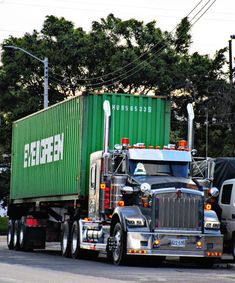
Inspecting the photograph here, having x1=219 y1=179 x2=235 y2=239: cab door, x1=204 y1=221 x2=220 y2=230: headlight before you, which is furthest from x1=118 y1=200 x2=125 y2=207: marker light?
x1=219 y1=179 x2=235 y2=239: cab door

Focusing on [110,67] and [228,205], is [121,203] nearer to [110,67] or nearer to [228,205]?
[228,205]

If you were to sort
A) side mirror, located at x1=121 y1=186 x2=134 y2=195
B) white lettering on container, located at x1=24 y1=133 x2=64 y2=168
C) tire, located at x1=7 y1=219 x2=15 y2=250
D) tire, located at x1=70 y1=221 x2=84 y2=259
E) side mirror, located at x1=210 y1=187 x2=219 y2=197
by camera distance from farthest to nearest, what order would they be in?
tire, located at x1=7 y1=219 x2=15 y2=250 → white lettering on container, located at x1=24 y1=133 x2=64 y2=168 → tire, located at x1=70 y1=221 x2=84 y2=259 → side mirror, located at x1=210 y1=187 x2=219 y2=197 → side mirror, located at x1=121 y1=186 x2=134 y2=195

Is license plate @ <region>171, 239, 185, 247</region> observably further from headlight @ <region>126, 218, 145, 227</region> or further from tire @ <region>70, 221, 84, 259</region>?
tire @ <region>70, 221, 84, 259</region>

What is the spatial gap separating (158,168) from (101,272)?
4.47 metres

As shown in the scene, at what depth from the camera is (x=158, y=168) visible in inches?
925

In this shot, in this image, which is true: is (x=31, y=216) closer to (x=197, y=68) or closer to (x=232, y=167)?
(x=232, y=167)

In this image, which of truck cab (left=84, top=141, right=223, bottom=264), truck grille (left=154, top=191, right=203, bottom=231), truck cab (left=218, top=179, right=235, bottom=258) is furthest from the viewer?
truck cab (left=218, top=179, right=235, bottom=258)

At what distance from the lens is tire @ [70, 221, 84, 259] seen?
25.4 meters

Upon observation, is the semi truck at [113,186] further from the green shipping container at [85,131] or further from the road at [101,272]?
the road at [101,272]

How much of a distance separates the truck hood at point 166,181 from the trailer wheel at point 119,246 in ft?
3.95

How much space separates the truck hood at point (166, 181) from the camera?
73.2ft

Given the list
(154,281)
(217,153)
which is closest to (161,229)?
(154,281)

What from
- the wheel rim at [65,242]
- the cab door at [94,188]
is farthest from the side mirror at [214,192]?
the wheel rim at [65,242]

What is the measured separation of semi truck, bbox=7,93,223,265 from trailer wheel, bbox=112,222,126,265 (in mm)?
28
